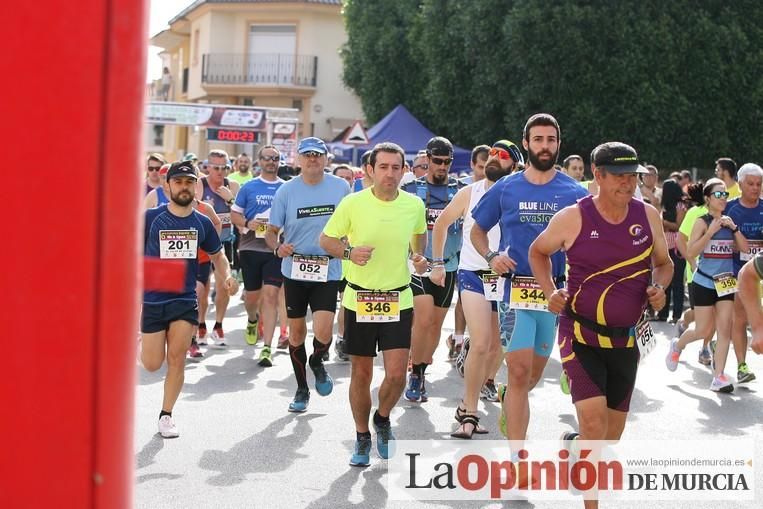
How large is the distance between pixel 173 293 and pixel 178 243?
4.40 ft

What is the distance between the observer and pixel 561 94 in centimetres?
3072

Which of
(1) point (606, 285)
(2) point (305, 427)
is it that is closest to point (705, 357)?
(2) point (305, 427)

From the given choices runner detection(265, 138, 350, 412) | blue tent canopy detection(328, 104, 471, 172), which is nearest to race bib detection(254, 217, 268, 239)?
runner detection(265, 138, 350, 412)

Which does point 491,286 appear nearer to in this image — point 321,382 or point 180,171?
point 321,382

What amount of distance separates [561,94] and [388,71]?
10.7m

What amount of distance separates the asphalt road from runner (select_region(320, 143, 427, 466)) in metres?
0.50

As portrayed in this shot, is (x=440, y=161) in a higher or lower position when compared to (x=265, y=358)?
higher

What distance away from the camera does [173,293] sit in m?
7.23

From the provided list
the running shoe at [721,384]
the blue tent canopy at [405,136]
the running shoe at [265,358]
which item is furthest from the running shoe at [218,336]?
the blue tent canopy at [405,136]

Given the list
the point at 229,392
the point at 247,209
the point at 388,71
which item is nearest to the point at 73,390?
the point at 229,392

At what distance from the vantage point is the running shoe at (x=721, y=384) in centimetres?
1063

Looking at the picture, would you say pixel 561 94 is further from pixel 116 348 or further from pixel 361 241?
pixel 116 348

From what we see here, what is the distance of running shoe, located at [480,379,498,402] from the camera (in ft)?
32.7

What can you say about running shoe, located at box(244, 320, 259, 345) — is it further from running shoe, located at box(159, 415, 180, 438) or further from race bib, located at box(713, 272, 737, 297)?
race bib, located at box(713, 272, 737, 297)
